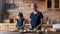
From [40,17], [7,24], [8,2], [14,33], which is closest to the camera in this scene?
[14,33]

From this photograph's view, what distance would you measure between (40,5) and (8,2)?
1.18 m

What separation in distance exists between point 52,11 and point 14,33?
3.23 metres

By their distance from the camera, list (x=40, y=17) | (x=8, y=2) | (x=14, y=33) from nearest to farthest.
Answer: (x=14, y=33), (x=40, y=17), (x=8, y=2)

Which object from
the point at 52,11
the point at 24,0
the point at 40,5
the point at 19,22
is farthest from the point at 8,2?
the point at 19,22

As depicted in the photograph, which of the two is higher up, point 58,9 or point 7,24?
point 58,9

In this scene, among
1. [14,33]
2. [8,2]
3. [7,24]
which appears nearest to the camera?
[14,33]

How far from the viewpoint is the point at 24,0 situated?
6223 mm

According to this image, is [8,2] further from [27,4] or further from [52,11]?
[52,11]

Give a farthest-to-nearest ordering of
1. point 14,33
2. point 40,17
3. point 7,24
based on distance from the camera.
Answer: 1. point 7,24
2. point 40,17
3. point 14,33

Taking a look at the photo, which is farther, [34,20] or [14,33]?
[34,20]

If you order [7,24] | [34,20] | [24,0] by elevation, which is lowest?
[7,24]

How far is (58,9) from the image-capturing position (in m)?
6.16

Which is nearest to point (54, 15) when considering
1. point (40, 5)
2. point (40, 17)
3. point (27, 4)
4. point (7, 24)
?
point (40, 5)

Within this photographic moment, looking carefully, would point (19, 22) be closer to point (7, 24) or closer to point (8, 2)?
point (7, 24)
